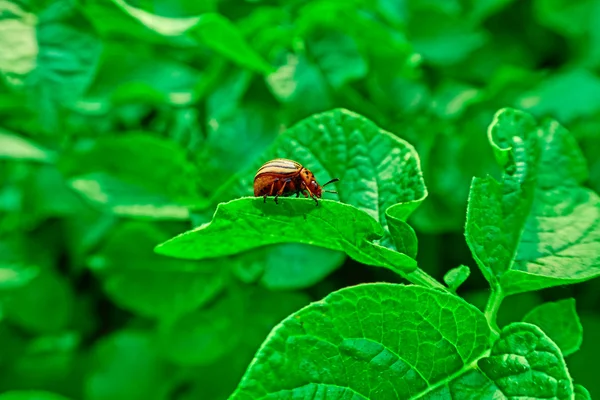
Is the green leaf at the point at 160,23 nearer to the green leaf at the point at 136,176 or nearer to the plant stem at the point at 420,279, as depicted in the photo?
the green leaf at the point at 136,176

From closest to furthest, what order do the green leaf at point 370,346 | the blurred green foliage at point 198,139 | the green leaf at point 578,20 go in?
the green leaf at point 370,346 < the blurred green foliage at point 198,139 < the green leaf at point 578,20

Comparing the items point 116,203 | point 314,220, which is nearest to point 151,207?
point 116,203

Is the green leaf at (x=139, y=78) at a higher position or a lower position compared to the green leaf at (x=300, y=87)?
lower

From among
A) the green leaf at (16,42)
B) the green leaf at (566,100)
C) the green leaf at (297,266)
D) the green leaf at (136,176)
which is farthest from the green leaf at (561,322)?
the green leaf at (16,42)

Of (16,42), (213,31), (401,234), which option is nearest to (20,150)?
(16,42)

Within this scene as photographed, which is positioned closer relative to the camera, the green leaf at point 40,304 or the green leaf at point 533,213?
the green leaf at point 533,213

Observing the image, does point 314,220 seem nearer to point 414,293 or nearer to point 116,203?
Answer: point 414,293

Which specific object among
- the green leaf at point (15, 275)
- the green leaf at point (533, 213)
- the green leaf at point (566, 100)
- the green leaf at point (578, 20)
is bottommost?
the green leaf at point (15, 275)

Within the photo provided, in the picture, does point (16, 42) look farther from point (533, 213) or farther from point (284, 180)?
point (533, 213)
